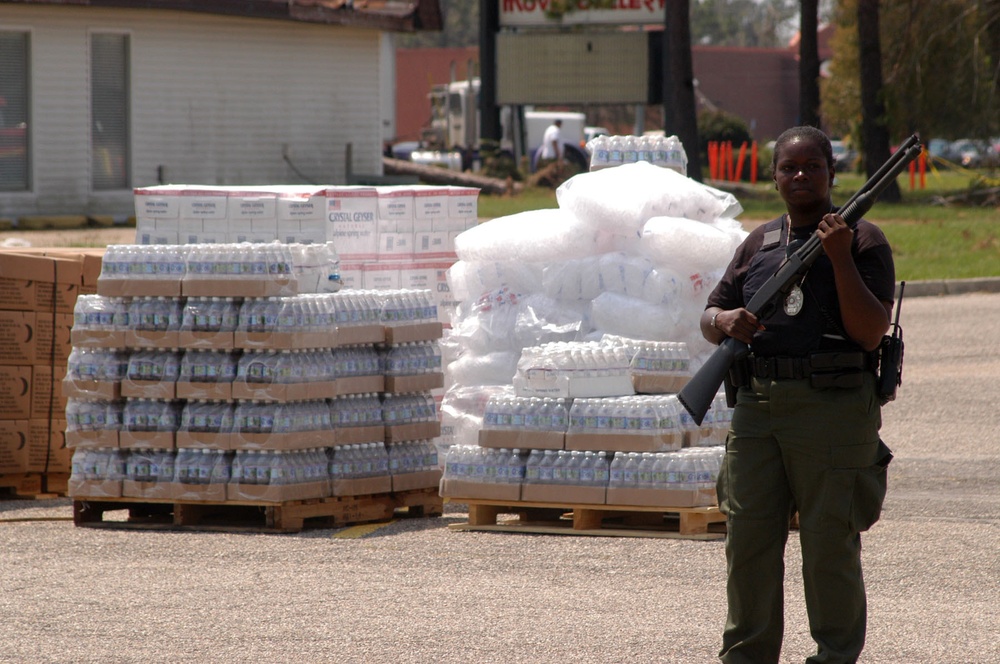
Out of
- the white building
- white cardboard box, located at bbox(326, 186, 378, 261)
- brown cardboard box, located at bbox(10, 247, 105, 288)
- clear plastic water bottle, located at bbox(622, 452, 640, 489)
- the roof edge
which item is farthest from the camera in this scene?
the roof edge

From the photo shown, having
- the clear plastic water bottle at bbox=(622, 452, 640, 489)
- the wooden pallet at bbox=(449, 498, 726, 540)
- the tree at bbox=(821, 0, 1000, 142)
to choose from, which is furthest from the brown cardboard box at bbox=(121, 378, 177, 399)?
the tree at bbox=(821, 0, 1000, 142)

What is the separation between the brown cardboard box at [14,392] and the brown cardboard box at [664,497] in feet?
13.3

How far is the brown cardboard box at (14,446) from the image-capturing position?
976 centimetres

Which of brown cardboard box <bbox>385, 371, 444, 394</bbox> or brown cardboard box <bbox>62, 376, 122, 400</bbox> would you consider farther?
brown cardboard box <bbox>385, 371, 444, 394</bbox>

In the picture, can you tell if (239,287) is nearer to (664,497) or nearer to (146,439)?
(146,439)

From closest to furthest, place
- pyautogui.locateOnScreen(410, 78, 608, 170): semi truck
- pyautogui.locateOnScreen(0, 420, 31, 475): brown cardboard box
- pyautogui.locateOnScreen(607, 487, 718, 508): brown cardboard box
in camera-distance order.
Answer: pyautogui.locateOnScreen(607, 487, 718, 508): brown cardboard box, pyautogui.locateOnScreen(0, 420, 31, 475): brown cardboard box, pyautogui.locateOnScreen(410, 78, 608, 170): semi truck

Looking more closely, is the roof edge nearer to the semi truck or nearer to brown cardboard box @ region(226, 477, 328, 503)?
the semi truck

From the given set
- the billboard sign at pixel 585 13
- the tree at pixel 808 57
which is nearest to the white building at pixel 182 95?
the billboard sign at pixel 585 13

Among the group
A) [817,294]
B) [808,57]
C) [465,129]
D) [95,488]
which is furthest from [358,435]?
[465,129]

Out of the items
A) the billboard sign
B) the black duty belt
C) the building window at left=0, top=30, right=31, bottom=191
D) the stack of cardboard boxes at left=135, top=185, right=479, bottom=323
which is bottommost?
the black duty belt

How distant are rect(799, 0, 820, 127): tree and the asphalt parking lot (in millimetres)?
25652

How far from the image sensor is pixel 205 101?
95.5 ft

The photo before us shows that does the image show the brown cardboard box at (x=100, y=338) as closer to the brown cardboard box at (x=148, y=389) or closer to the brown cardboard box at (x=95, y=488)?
the brown cardboard box at (x=148, y=389)

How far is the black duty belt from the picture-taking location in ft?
15.7
